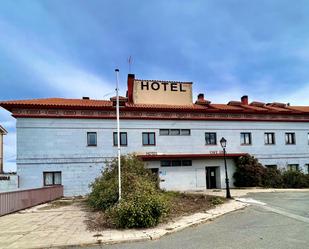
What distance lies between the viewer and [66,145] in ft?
87.0

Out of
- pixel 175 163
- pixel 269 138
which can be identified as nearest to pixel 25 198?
pixel 175 163

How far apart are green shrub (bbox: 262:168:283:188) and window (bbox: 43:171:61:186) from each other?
17921 mm

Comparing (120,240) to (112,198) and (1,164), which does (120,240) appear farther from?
(1,164)

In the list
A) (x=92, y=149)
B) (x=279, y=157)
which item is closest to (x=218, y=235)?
(x=92, y=149)

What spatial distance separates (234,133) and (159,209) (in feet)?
68.9

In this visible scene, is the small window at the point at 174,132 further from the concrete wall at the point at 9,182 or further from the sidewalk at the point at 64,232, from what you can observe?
the sidewalk at the point at 64,232

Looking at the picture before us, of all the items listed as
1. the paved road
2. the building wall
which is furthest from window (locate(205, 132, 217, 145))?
the paved road

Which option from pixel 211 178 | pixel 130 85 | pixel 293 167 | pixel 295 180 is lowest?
pixel 295 180

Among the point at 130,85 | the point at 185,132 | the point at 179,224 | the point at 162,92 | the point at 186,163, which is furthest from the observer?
the point at 162,92

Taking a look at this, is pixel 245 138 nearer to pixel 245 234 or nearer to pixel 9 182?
pixel 9 182

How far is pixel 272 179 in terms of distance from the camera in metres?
29.3

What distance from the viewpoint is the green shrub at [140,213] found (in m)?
11.2

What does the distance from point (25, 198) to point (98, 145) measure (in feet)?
30.2

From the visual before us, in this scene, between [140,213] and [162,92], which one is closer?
[140,213]
